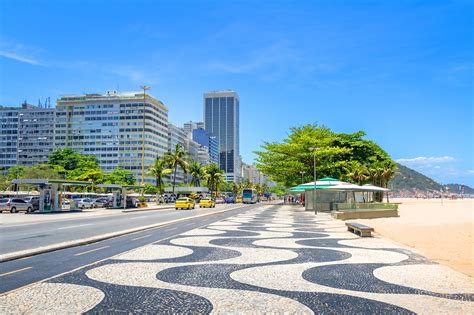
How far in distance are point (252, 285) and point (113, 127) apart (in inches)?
6321

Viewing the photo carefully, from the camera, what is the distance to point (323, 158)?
65312mm

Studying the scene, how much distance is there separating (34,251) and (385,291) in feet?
34.4

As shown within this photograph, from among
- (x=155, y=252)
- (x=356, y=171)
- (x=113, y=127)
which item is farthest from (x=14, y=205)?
(x=113, y=127)

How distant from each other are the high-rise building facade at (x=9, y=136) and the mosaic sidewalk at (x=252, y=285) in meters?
185

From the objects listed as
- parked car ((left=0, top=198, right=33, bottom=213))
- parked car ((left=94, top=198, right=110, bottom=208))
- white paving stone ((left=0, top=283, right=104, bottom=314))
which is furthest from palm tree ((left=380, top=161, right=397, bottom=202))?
white paving stone ((left=0, top=283, right=104, bottom=314))

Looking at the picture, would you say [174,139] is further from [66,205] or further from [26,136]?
[66,205]

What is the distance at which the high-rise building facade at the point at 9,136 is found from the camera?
572 feet

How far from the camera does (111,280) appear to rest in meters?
9.23

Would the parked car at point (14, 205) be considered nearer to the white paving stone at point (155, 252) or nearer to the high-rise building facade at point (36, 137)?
the white paving stone at point (155, 252)

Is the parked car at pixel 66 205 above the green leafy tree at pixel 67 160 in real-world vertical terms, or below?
below

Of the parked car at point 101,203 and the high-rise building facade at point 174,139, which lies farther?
the high-rise building facade at point 174,139

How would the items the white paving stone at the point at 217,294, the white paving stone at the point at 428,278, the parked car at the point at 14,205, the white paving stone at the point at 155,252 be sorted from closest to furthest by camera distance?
the white paving stone at the point at 217,294
the white paving stone at the point at 428,278
the white paving stone at the point at 155,252
the parked car at the point at 14,205

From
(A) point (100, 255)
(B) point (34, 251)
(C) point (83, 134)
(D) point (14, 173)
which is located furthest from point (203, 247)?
(C) point (83, 134)

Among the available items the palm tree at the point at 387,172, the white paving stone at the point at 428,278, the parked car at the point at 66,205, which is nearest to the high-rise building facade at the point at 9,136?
the parked car at the point at 66,205
